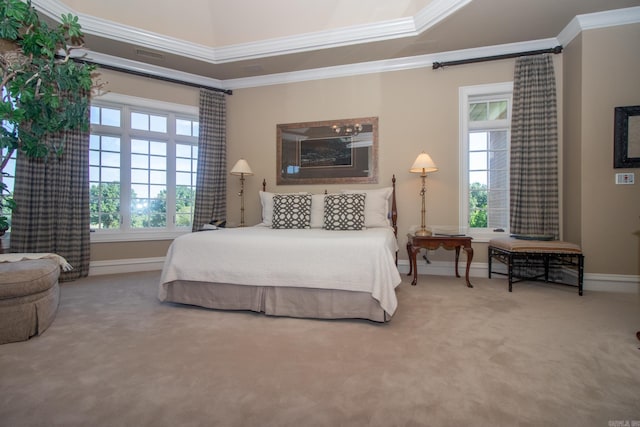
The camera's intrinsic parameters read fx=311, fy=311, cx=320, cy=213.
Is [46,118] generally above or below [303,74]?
below

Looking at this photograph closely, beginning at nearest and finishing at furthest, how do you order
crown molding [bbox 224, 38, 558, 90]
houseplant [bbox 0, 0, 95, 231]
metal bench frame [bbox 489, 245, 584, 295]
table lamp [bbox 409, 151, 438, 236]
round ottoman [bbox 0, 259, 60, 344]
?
1. round ottoman [bbox 0, 259, 60, 344]
2. houseplant [bbox 0, 0, 95, 231]
3. metal bench frame [bbox 489, 245, 584, 295]
4. table lamp [bbox 409, 151, 438, 236]
5. crown molding [bbox 224, 38, 558, 90]

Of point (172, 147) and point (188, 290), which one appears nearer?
point (188, 290)

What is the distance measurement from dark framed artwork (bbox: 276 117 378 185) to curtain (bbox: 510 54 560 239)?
173cm

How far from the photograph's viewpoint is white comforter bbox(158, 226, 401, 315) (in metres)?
2.34

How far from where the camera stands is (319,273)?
2.43 meters

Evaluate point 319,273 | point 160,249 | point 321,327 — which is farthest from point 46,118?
point 321,327

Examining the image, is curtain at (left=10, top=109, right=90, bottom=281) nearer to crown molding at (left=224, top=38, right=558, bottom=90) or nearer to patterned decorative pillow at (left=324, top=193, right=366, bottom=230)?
crown molding at (left=224, top=38, right=558, bottom=90)

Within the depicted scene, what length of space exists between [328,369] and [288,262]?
966 mm

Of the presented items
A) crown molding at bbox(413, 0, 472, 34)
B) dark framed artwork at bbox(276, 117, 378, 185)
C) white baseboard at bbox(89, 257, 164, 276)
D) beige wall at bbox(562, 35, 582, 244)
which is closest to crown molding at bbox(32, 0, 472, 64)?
crown molding at bbox(413, 0, 472, 34)

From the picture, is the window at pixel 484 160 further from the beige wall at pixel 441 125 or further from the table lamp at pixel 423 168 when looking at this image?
the table lamp at pixel 423 168

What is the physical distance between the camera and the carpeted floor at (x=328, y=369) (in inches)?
52.7

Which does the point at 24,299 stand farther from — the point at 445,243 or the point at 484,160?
the point at 484,160

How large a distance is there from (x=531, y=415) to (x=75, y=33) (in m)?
4.26

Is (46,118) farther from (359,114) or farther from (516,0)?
(516,0)
